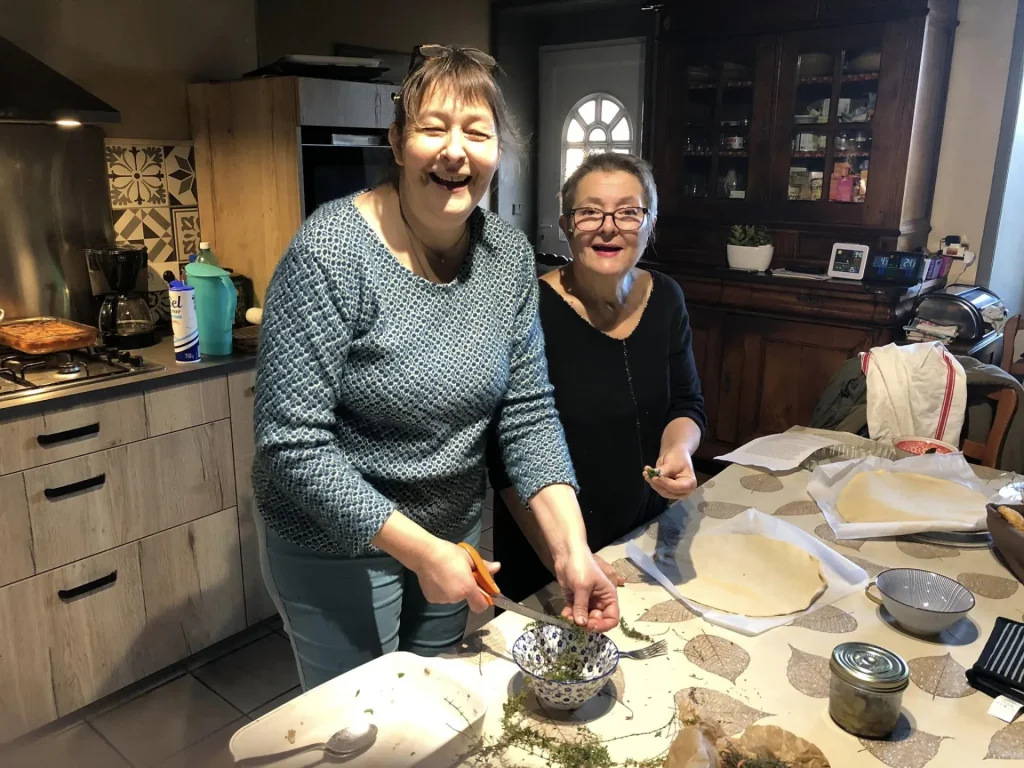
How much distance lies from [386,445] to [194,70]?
2207 mm

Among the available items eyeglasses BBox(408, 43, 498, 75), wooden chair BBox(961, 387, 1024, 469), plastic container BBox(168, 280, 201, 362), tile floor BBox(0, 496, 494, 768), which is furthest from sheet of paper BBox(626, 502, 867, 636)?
plastic container BBox(168, 280, 201, 362)

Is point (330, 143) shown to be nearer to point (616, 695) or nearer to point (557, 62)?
point (616, 695)

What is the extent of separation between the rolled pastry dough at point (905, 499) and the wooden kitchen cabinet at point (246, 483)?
1627 mm

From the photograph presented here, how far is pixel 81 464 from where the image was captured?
81.0 inches

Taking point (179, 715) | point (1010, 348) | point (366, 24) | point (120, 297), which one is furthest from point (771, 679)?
point (366, 24)

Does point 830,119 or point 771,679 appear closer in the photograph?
point 771,679

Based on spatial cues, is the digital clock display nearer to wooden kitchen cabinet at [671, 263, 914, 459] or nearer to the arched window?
wooden kitchen cabinet at [671, 263, 914, 459]

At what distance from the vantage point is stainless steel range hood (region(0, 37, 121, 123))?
6.73ft

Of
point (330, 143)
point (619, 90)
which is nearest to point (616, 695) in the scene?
point (330, 143)

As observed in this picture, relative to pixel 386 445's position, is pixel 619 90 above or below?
Result: above

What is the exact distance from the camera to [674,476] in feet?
4.68

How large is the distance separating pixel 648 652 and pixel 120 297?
80.3 inches

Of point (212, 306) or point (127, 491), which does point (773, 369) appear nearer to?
point (212, 306)

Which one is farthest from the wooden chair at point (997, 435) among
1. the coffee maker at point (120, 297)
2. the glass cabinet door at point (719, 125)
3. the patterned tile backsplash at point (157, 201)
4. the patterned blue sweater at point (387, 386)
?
the patterned tile backsplash at point (157, 201)
